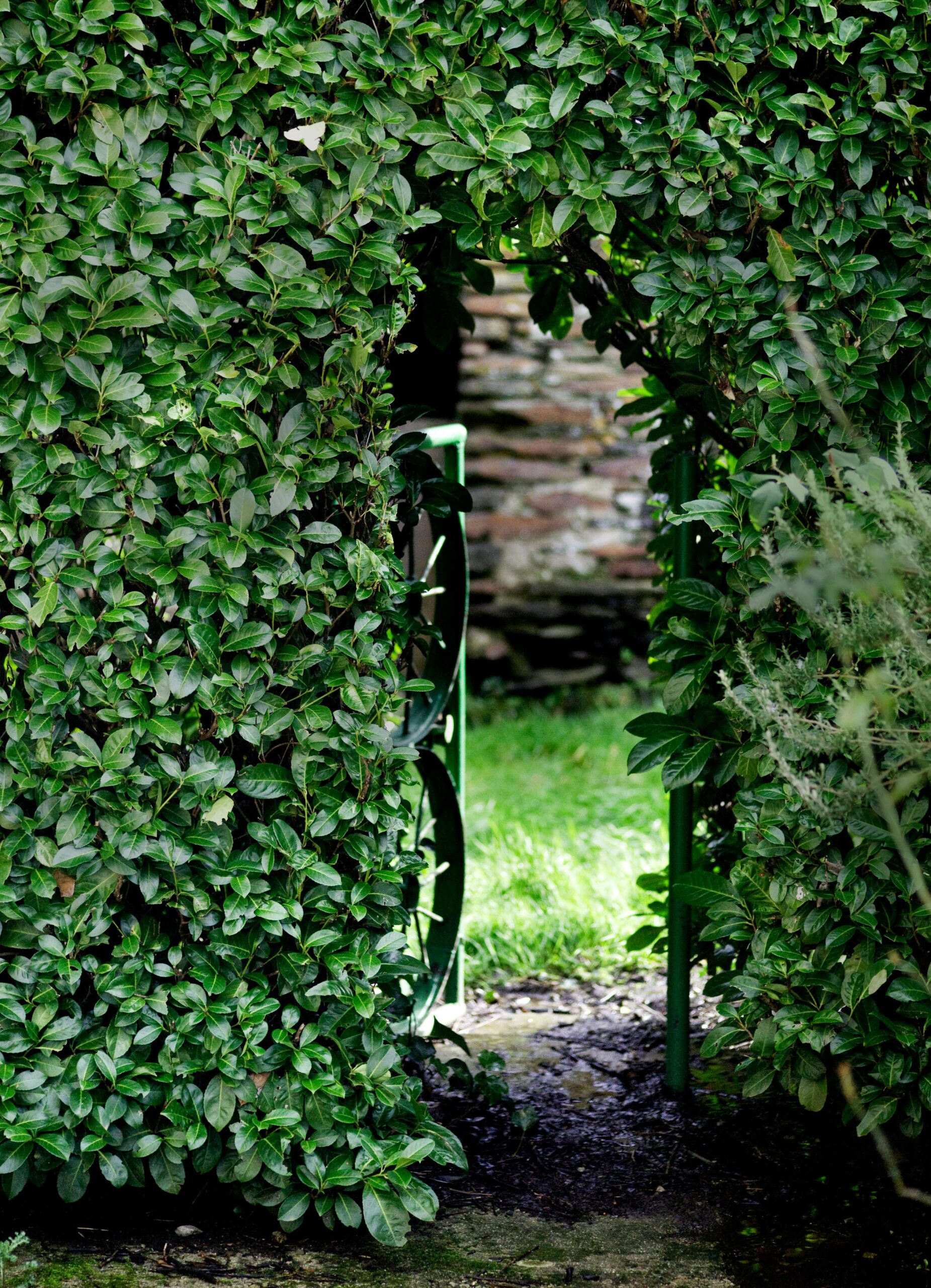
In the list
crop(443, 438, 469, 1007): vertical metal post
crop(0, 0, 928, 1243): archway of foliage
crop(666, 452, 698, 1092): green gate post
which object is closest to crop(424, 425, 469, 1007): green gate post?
crop(443, 438, 469, 1007): vertical metal post

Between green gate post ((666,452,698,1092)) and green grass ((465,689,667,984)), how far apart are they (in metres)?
0.82

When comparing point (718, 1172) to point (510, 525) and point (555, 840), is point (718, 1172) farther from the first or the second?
point (510, 525)

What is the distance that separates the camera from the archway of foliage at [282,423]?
2033mm

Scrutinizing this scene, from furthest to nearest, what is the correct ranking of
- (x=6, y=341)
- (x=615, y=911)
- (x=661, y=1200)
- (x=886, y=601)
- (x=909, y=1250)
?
(x=615, y=911), (x=661, y=1200), (x=909, y=1250), (x=6, y=341), (x=886, y=601)

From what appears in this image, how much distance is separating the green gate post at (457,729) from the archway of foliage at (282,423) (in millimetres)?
1046

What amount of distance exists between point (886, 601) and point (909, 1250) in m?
1.31

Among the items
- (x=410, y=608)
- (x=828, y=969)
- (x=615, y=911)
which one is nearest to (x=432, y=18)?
(x=410, y=608)

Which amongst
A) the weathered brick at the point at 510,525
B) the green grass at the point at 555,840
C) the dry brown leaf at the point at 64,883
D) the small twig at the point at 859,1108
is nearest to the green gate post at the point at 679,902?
the small twig at the point at 859,1108

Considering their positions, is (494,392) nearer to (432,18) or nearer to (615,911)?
(615,911)

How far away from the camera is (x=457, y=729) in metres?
3.34

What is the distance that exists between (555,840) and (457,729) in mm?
1288

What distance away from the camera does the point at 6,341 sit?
2.04 meters

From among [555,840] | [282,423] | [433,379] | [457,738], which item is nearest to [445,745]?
[457,738]

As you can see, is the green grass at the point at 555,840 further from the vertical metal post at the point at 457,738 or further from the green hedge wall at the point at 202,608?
the green hedge wall at the point at 202,608
